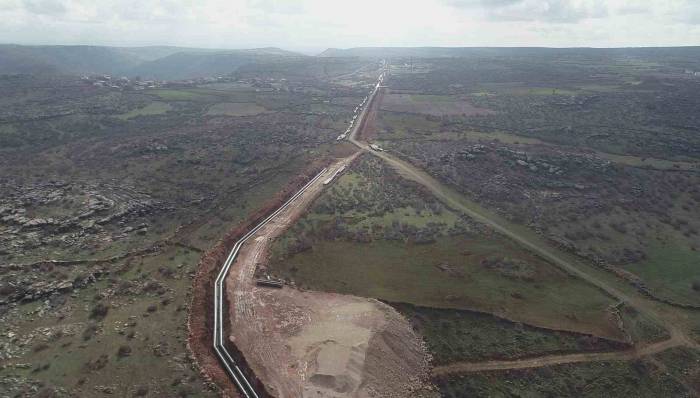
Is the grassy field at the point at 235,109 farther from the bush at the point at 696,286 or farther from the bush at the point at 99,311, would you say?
the bush at the point at 696,286

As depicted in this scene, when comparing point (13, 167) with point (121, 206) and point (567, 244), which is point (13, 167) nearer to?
point (121, 206)

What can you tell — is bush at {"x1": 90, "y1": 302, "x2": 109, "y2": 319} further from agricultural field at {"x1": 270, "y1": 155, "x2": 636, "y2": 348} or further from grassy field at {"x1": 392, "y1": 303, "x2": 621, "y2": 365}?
grassy field at {"x1": 392, "y1": 303, "x2": 621, "y2": 365}

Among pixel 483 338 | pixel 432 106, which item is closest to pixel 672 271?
pixel 483 338

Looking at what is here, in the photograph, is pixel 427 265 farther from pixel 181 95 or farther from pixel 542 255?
pixel 181 95

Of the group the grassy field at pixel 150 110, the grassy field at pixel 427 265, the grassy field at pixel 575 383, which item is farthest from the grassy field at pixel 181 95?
the grassy field at pixel 575 383

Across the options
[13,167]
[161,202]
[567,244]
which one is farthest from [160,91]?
[567,244]
